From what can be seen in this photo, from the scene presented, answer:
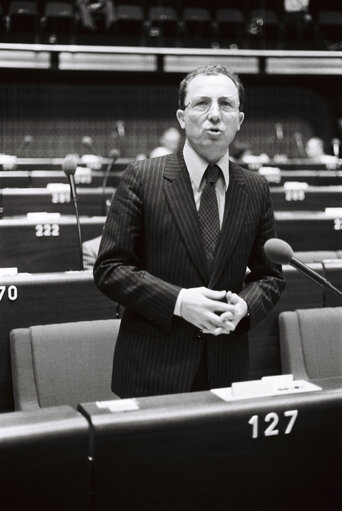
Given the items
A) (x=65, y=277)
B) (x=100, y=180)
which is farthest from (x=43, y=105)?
(x=65, y=277)

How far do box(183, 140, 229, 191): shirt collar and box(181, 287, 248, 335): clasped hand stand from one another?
285 mm

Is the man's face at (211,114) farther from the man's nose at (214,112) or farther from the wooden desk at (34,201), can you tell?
the wooden desk at (34,201)

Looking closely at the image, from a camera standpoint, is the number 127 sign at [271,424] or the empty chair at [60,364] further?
the empty chair at [60,364]

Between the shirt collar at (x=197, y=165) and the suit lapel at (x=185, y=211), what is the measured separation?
18 mm

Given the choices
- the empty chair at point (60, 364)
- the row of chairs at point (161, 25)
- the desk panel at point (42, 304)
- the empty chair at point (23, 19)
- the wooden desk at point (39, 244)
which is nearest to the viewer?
the empty chair at point (60, 364)

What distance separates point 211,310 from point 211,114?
438 mm

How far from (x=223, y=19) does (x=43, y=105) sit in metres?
3.41

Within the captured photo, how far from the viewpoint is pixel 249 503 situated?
1.17 m

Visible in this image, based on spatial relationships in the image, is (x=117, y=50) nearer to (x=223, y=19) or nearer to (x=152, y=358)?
(x=223, y=19)

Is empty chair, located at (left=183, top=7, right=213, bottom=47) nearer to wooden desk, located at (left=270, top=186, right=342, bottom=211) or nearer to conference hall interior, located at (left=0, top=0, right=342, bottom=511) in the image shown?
conference hall interior, located at (left=0, top=0, right=342, bottom=511)

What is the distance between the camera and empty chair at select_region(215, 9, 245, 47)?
11.6 meters

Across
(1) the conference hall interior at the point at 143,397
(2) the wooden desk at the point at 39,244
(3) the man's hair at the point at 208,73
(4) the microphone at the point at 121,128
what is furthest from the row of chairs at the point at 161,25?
(3) the man's hair at the point at 208,73

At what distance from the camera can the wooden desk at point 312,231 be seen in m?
4.79

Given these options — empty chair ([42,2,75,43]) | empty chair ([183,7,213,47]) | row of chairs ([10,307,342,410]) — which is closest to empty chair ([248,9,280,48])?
empty chair ([183,7,213,47])
